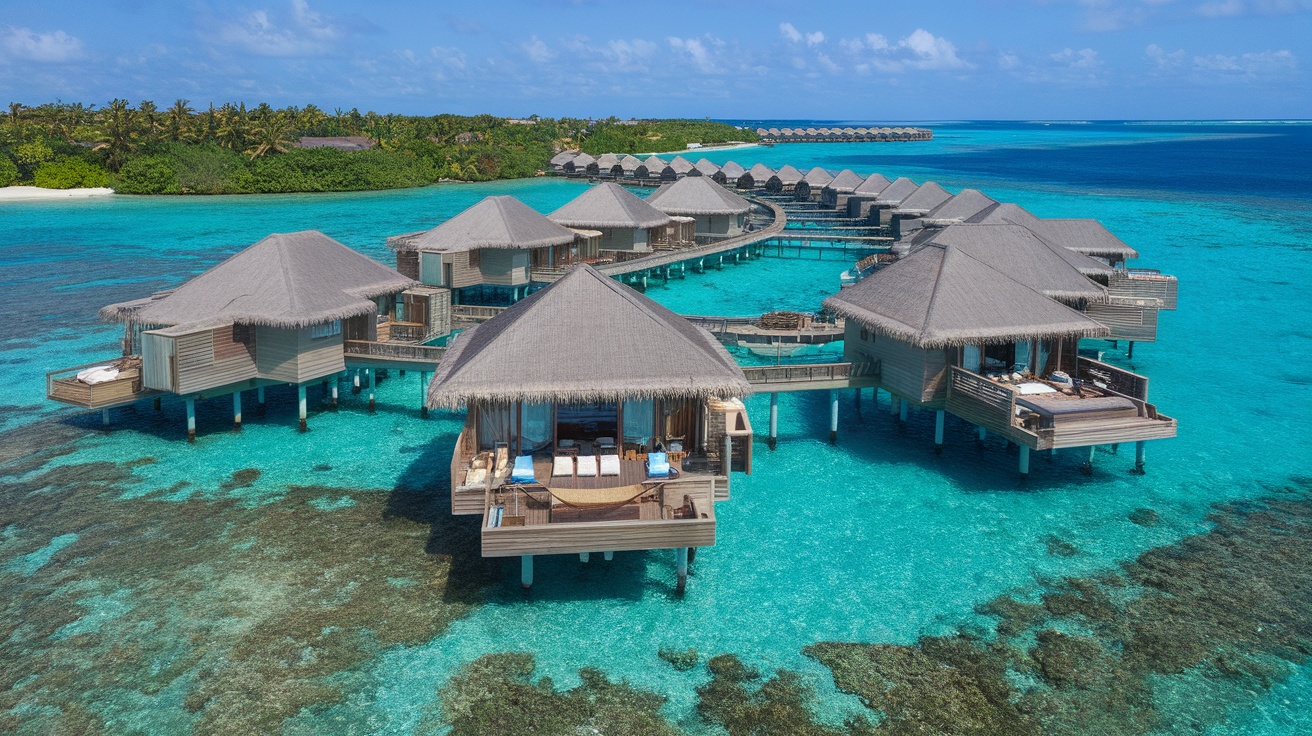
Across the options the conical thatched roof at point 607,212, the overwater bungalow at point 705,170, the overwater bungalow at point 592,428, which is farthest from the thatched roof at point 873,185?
the overwater bungalow at point 592,428

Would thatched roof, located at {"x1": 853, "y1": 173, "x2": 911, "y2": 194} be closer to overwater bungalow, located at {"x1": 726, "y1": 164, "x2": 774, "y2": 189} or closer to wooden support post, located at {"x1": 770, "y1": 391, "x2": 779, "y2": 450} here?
overwater bungalow, located at {"x1": 726, "y1": 164, "x2": 774, "y2": 189}

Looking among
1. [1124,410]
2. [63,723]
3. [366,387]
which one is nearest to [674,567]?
[63,723]

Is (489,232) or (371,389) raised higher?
(489,232)

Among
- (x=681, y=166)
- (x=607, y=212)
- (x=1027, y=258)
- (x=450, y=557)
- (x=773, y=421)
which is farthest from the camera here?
(x=681, y=166)

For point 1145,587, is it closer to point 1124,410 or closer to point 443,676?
point 1124,410

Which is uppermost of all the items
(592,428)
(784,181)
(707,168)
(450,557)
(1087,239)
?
(707,168)

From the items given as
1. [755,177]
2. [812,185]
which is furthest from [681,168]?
[812,185]

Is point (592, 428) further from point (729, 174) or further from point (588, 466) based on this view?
point (729, 174)
